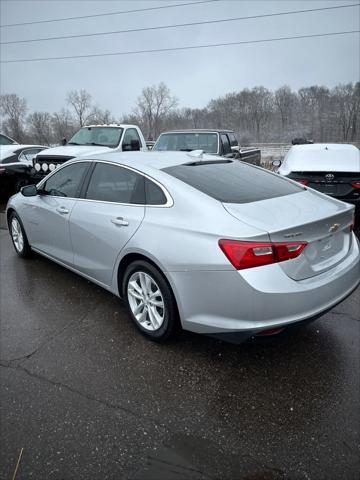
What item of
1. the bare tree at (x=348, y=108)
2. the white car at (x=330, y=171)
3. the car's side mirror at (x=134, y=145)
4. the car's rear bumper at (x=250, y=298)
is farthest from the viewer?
the bare tree at (x=348, y=108)

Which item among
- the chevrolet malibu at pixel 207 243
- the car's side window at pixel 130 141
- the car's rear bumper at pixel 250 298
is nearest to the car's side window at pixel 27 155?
→ the car's side window at pixel 130 141

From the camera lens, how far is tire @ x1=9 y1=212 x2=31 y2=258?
16.9 ft

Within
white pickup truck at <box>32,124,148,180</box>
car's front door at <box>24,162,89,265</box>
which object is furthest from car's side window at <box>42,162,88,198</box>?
white pickup truck at <box>32,124,148,180</box>

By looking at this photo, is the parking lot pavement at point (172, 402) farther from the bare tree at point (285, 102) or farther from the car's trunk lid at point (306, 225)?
the bare tree at point (285, 102)

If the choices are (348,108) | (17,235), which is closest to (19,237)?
(17,235)

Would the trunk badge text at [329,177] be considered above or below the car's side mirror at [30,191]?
below

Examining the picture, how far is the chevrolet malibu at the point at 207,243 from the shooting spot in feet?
8.00

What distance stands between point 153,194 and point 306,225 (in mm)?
1312

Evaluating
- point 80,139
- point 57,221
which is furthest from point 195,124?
point 57,221

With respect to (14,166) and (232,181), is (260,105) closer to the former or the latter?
(14,166)

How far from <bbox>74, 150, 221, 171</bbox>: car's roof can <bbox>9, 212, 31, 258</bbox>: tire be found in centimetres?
183

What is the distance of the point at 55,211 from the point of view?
425 centimetres

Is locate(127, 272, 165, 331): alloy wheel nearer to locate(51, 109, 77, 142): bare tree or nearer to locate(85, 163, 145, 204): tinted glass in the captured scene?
locate(85, 163, 145, 204): tinted glass

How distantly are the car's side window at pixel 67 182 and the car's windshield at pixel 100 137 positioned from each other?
510 cm
